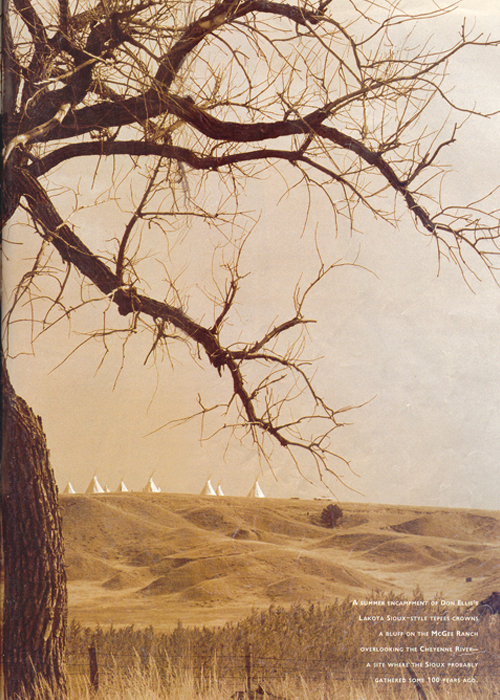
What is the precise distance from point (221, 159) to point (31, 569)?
1782 mm

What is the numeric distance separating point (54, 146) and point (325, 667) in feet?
7.59

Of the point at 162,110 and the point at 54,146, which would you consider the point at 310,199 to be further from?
the point at 54,146

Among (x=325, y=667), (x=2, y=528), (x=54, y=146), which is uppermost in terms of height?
(x=54, y=146)

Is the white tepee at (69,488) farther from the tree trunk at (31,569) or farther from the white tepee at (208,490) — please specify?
the white tepee at (208,490)

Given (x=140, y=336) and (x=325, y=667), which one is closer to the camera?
(x=325, y=667)

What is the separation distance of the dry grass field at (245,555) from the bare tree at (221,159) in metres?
0.30

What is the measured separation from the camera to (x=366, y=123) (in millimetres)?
2428

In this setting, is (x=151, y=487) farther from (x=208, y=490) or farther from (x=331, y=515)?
(x=331, y=515)

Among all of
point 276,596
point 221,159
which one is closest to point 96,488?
point 276,596

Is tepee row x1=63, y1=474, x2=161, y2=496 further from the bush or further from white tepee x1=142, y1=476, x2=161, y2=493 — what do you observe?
the bush

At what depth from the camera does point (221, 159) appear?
237 centimetres

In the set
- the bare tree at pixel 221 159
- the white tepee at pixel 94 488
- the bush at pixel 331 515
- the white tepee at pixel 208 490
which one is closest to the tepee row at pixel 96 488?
the white tepee at pixel 94 488

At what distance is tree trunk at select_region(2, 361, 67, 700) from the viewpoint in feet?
7.52

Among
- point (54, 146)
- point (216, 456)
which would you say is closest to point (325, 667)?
point (216, 456)
